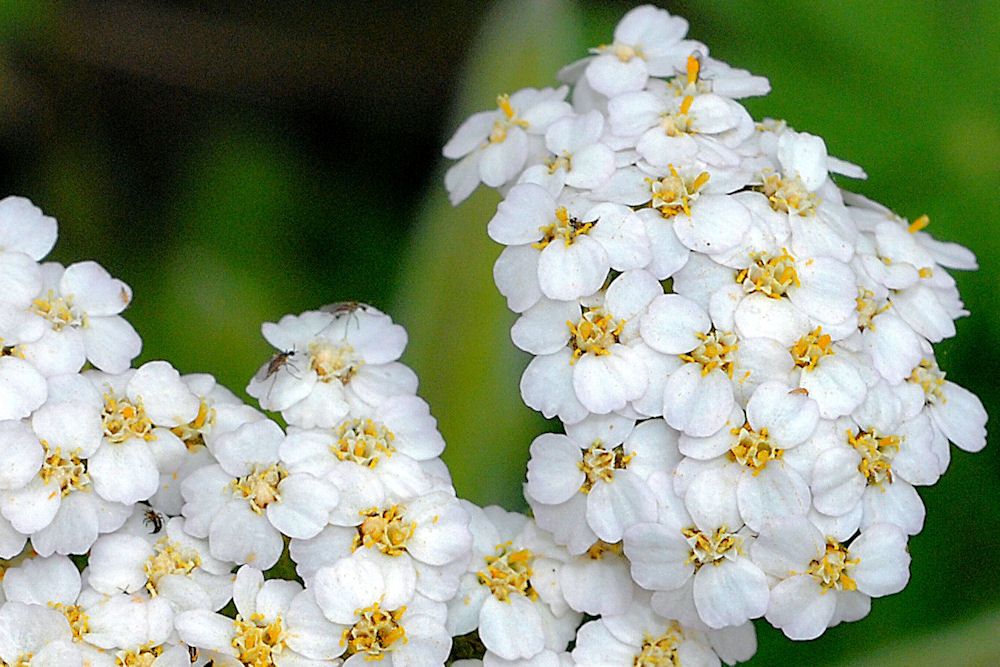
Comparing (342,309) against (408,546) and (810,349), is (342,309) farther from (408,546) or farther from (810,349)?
(810,349)

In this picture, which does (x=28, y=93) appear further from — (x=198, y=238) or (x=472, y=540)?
(x=472, y=540)

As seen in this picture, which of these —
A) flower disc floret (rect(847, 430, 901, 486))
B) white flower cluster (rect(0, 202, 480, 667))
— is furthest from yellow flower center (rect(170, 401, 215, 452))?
flower disc floret (rect(847, 430, 901, 486))

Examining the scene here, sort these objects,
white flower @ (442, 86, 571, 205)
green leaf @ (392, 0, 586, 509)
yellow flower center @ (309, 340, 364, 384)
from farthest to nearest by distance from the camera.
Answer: green leaf @ (392, 0, 586, 509)
white flower @ (442, 86, 571, 205)
yellow flower center @ (309, 340, 364, 384)

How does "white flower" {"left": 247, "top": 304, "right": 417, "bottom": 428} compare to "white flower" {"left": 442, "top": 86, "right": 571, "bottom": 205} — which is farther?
"white flower" {"left": 442, "top": 86, "right": 571, "bottom": 205}

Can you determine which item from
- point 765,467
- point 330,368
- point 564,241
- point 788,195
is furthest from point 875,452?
point 330,368

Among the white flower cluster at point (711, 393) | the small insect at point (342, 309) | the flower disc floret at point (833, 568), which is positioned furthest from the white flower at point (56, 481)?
the flower disc floret at point (833, 568)

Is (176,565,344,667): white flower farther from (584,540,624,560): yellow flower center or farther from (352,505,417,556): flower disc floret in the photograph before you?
(584,540,624,560): yellow flower center

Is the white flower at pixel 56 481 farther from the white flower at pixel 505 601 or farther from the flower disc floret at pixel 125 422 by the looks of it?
the white flower at pixel 505 601
